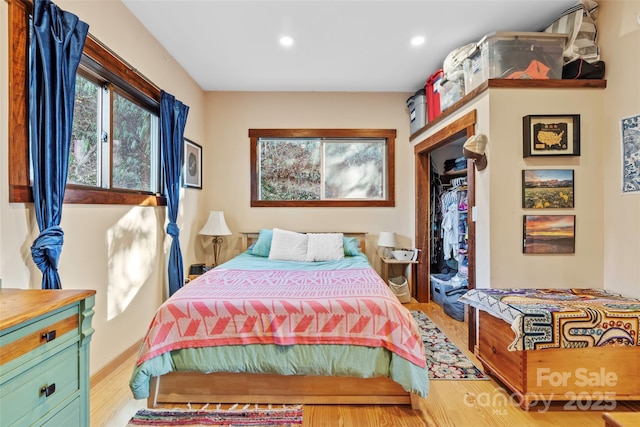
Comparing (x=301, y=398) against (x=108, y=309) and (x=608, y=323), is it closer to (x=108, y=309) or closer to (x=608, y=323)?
(x=108, y=309)

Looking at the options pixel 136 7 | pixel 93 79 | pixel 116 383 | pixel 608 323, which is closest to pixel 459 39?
pixel 608 323

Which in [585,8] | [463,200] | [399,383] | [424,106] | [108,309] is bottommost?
[399,383]

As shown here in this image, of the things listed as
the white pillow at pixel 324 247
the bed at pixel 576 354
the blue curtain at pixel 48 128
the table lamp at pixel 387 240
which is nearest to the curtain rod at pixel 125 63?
the blue curtain at pixel 48 128

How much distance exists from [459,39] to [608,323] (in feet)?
8.13

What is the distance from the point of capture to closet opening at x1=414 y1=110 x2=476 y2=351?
332 centimetres

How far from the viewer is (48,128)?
160 cm

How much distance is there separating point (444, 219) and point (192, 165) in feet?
11.2

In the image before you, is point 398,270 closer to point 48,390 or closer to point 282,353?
point 282,353

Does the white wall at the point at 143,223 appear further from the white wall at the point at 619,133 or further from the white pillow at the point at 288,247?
the white pillow at the point at 288,247

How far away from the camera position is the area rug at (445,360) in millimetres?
2209

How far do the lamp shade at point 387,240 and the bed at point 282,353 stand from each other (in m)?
1.97

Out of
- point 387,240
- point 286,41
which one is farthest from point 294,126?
point 387,240

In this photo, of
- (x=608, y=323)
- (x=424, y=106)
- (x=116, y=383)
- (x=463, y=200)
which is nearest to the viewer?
(x=608, y=323)

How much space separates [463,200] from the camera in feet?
13.0
